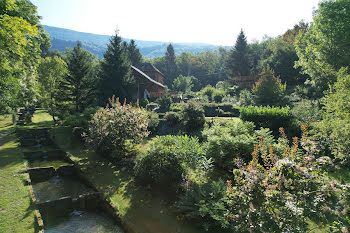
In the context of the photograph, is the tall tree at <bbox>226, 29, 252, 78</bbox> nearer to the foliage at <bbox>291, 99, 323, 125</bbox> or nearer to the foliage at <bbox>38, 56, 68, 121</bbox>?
the foliage at <bbox>291, 99, 323, 125</bbox>

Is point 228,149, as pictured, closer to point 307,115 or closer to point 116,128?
point 116,128

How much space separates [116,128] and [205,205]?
6.74 m

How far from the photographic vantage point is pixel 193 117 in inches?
602

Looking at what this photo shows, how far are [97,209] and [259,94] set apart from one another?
23.2 metres

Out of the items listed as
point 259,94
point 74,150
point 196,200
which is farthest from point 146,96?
point 196,200

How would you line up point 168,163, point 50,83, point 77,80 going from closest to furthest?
1. point 168,163
2. point 77,80
3. point 50,83

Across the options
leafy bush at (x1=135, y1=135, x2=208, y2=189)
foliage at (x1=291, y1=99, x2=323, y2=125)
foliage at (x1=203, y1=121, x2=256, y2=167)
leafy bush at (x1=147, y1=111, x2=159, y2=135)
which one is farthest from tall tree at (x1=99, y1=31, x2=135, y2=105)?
leafy bush at (x1=135, y1=135, x2=208, y2=189)

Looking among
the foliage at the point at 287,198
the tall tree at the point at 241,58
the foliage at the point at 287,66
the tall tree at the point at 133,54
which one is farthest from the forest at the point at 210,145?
the tall tree at the point at 133,54

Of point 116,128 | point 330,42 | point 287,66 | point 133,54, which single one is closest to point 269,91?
point 330,42

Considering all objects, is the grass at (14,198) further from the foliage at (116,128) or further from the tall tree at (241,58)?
the tall tree at (241,58)

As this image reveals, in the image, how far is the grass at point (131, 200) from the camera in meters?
6.07

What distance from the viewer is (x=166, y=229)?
19.4ft

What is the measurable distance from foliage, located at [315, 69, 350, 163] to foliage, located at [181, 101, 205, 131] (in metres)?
7.48

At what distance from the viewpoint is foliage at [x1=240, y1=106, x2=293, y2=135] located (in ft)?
43.8
